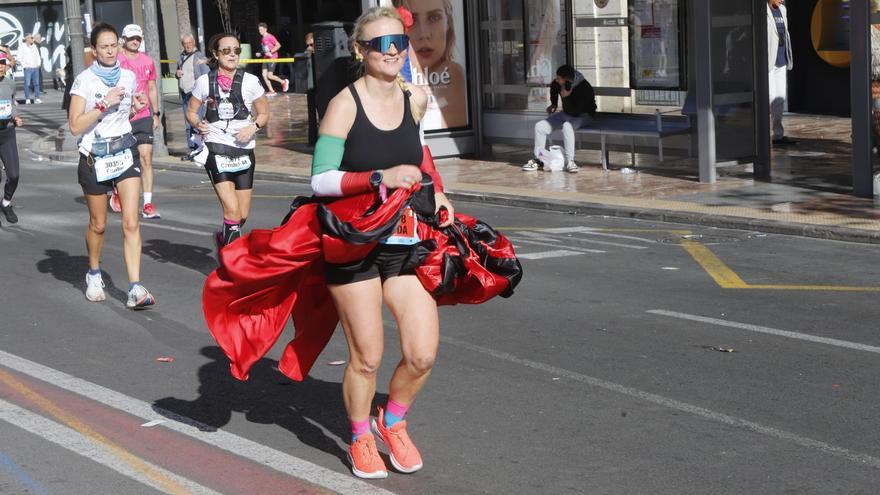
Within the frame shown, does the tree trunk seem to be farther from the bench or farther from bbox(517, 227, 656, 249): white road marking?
bbox(517, 227, 656, 249): white road marking

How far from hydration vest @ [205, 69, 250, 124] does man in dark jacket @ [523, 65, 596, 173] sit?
7292 mm

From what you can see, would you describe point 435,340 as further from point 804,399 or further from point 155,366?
point 155,366

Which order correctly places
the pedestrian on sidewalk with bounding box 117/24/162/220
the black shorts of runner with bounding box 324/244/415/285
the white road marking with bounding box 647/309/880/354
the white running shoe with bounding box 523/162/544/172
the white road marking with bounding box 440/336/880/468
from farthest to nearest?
the white running shoe with bounding box 523/162/544/172
the pedestrian on sidewalk with bounding box 117/24/162/220
the white road marking with bounding box 647/309/880/354
the white road marking with bounding box 440/336/880/468
the black shorts of runner with bounding box 324/244/415/285

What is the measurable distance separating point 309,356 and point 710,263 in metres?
5.56

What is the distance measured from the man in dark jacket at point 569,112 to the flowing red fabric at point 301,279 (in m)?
11.4

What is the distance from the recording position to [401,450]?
5453mm

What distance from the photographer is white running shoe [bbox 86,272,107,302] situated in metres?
9.49

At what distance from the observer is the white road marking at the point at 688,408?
18.5ft

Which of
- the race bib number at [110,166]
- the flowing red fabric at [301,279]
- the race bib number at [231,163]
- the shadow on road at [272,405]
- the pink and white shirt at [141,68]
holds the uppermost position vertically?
the pink and white shirt at [141,68]

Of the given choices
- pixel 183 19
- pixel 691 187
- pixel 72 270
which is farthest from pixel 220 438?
pixel 183 19

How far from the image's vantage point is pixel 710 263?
10484 millimetres

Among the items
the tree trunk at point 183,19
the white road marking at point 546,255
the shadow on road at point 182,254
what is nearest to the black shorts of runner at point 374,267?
the shadow on road at point 182,254

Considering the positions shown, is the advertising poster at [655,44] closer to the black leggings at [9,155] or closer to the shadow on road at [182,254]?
the shadow on road at [182,254]

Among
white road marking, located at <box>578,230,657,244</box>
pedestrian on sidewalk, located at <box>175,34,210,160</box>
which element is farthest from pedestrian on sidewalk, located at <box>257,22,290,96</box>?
white road marking, located at <box>578,230,657,244</box>
